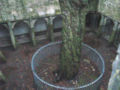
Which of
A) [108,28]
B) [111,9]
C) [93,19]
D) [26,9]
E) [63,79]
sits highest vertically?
[26,9]

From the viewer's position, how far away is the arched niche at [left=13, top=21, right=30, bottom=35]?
167 inches

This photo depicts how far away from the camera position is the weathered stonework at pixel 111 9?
343 centimetres

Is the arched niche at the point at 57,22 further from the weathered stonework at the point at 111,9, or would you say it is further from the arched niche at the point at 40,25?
the weathered stonework at the point at 111,9

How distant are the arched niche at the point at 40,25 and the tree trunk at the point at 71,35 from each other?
1.83m

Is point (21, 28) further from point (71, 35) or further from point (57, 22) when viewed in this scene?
point (71, 35)

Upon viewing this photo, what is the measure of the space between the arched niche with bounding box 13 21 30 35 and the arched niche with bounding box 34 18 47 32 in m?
0.27

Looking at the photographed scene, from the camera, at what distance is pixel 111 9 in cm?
375

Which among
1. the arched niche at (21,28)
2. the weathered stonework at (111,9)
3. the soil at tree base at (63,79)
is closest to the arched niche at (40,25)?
the arched niche at (21,28)

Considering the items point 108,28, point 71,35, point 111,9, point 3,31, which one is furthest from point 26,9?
point 108,28

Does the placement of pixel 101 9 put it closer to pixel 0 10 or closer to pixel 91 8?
pixel 91 8

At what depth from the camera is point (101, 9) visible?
166 inches

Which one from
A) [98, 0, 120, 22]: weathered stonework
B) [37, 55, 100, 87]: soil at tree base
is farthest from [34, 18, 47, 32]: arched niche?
[98, 0, 120, 22]: weathered stonework

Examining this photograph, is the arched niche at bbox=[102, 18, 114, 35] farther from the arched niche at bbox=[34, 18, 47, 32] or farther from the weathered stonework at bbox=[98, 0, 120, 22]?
the arched niche at bbox=[34, 18, 47, 32]

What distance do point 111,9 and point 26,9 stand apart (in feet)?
7.36
